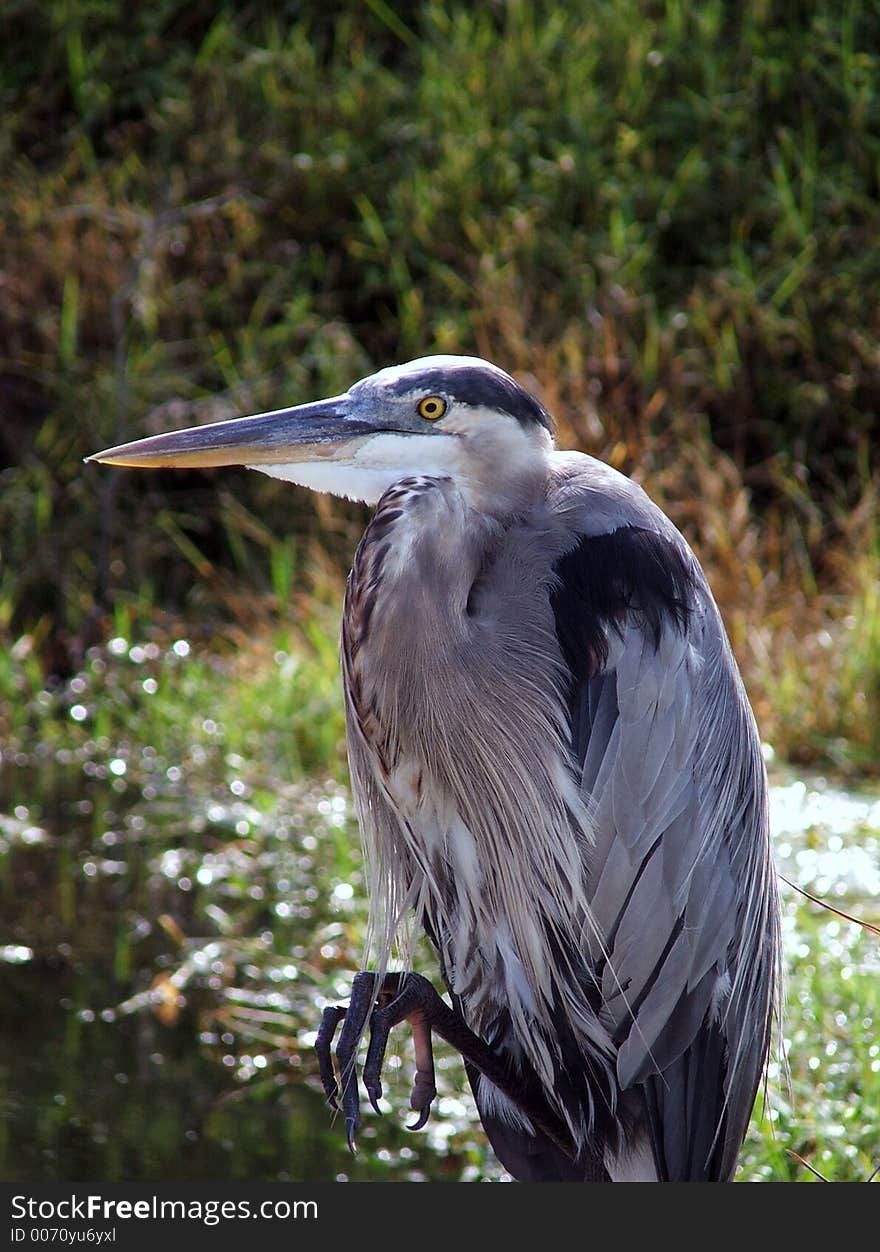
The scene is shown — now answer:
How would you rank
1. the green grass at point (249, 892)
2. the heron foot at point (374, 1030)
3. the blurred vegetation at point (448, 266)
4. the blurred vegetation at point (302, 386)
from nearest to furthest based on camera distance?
the heron foot at point (374, 1030) < the green grass at point (249, 892) < the blurred vegetation at point (302, 386) < the blurred vegetation at point (448, 266)

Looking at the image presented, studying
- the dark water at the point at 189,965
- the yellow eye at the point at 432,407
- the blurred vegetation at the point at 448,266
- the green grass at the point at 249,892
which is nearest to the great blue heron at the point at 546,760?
the yellow eye at the point at 432,407

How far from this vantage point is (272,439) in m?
2.21

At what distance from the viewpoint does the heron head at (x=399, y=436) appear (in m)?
2.17

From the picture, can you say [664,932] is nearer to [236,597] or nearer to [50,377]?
[236,597]

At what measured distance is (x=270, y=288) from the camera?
6500 millimetres

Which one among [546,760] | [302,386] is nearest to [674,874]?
[546,760]

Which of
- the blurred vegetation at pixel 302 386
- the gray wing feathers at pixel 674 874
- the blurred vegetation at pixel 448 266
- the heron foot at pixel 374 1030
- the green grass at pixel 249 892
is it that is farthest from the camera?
the blurred vegetation at pixel 448 266

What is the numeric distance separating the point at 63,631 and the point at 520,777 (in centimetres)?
358

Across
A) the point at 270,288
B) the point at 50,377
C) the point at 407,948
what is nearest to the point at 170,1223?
the point at 407,948

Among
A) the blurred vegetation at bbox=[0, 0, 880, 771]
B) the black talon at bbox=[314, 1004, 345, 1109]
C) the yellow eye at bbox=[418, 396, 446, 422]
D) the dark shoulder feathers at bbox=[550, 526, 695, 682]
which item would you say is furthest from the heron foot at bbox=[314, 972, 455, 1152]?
the blurred vegetation at bbox=[0, 0, 880, 771]

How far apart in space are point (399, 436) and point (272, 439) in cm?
16

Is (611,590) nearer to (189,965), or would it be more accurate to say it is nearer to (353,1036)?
(353,1036)

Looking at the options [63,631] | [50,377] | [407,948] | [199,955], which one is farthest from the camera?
[50,377]

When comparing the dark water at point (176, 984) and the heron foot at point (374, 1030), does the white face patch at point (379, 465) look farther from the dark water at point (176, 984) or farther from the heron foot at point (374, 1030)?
the dark water at point (176, 984)
